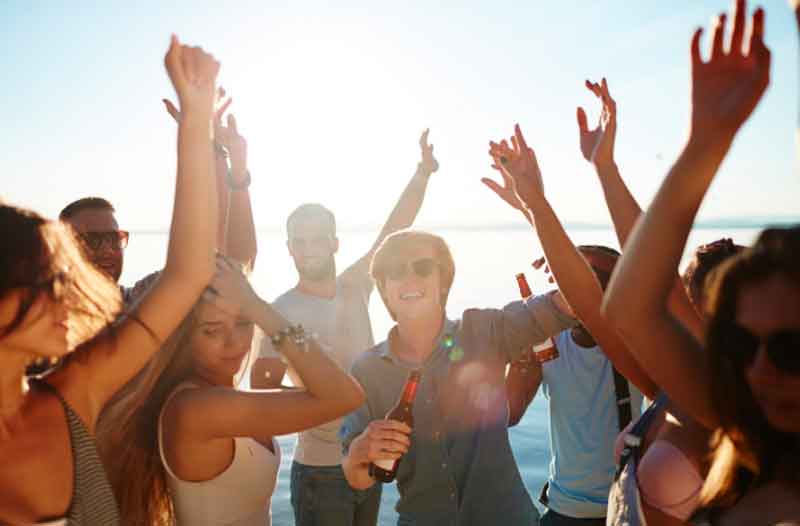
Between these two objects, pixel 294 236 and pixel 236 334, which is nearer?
pixel 236 334

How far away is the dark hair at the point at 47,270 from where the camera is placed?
1.82 metres

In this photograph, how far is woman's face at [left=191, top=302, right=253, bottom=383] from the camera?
2.81 meters

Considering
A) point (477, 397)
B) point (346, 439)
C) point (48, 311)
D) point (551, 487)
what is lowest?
point (551, 487)

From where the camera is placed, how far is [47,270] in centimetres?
188

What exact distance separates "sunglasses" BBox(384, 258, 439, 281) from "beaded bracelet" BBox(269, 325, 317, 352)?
1017 millimetres

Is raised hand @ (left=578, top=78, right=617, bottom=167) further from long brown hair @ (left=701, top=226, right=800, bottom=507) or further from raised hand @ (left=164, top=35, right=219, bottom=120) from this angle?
raised hand @ (left=164, top=35, right=219, bottom=120)

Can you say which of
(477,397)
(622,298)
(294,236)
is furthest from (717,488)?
(294,236)

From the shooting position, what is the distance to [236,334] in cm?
292

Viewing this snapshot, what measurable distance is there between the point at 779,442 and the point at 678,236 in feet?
2.13

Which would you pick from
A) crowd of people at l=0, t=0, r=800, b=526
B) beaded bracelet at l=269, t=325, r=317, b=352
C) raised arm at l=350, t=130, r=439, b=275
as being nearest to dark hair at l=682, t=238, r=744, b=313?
crowd of people at l=0, t=0, r=800, b=526

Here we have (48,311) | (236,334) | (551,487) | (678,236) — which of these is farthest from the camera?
(551,487)

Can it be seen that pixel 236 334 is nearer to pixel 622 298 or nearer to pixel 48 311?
pixel 48 311

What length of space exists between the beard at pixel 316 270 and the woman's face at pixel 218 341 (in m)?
2.46

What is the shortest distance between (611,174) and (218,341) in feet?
6.60
